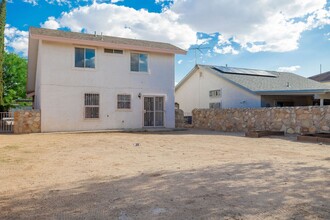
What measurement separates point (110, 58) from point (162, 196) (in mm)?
14730

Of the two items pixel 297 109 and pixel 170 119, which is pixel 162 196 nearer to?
pixel 297 109

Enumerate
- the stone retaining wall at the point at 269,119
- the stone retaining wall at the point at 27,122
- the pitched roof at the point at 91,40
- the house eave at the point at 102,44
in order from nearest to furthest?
1. the stone retaining wall at the point at 269,119
2. the stone retaining wall at the point at 27,122
3. the house eave at the point at 102,44
4. the pitched roof at the point at 91,40

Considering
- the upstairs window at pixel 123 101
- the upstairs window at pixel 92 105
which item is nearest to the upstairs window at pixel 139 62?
the upstairs window at pixel 123 101

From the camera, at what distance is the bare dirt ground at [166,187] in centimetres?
356

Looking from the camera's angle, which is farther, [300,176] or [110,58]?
[110,58]

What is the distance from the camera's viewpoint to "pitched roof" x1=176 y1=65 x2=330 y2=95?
20.8 meters

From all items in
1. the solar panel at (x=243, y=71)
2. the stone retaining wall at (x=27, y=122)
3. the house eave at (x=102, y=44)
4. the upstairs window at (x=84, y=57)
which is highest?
the house eave at (x=102, y=44)

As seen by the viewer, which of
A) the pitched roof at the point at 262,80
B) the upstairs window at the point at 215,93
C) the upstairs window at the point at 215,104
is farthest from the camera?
the upstairs window at the point at 215,104

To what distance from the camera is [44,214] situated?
351 centimetres

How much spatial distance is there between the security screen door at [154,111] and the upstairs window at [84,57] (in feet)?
13.9

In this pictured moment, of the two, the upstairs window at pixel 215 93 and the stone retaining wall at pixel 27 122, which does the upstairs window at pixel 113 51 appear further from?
the upstairs window at pixel 215 93

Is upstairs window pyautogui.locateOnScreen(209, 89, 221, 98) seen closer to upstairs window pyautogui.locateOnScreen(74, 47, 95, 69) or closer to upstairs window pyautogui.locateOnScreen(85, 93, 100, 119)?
upstairs window pyautogui.locateOnScreen(85, 93, 100, 119)

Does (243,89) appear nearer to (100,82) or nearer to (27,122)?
(100,82)

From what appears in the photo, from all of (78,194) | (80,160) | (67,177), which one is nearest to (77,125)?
(80,160)
